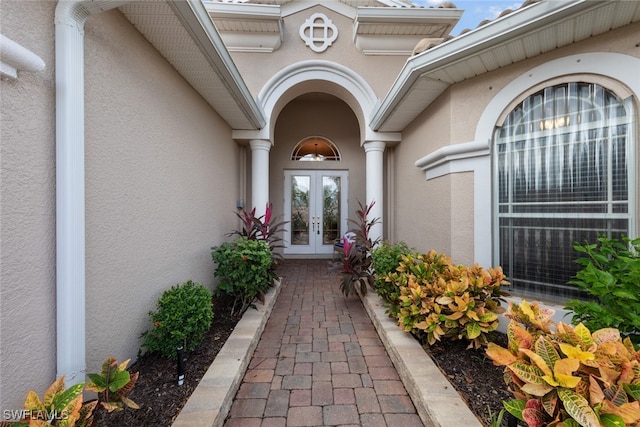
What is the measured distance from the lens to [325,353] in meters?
2.70

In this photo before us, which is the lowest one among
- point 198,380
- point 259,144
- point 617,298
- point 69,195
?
point 198,380

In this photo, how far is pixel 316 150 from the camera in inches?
291

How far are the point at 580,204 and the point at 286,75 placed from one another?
15.6 ft

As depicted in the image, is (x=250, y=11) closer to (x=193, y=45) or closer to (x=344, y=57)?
(x=344, y=57)

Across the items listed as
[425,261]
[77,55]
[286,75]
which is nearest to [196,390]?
[77,55]

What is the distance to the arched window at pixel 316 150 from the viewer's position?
7.27 metres

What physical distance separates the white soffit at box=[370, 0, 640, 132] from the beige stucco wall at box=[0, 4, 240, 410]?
285 centimetres

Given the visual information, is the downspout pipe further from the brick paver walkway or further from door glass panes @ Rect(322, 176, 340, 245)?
door glass panes @ Rect(322, 176, 340, 245)

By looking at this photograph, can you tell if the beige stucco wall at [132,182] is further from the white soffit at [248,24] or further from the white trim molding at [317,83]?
the white soffit at [248,24]

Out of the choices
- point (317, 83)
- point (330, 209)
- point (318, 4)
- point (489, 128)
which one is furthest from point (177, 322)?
point (318, 4)

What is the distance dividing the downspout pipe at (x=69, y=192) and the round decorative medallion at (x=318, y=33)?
4.25 metres

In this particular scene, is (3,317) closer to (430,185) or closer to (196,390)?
(196,390)

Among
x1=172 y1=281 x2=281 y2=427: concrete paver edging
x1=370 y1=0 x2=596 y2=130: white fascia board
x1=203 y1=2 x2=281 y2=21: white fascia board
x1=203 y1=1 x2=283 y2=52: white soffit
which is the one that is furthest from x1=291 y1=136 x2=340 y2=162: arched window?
x1=172 y1=281 x2=281 y2=427: concrete paver edging

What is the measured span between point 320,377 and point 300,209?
520 centimetres
